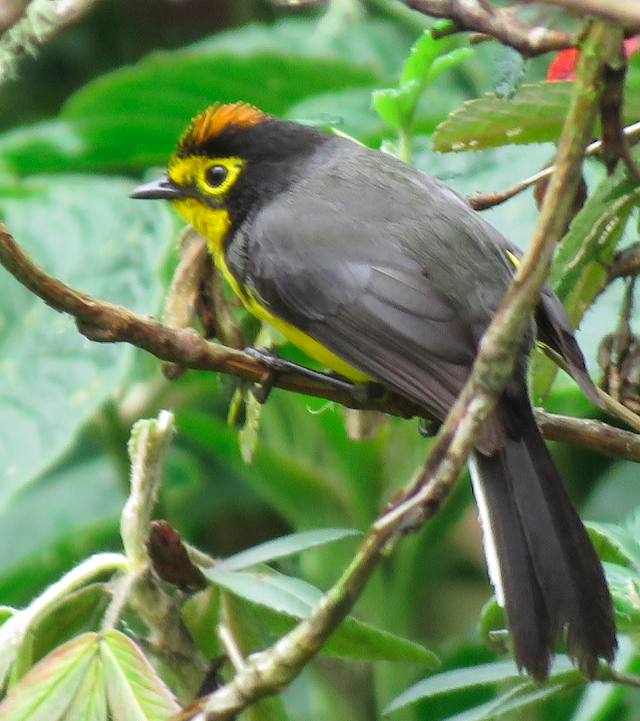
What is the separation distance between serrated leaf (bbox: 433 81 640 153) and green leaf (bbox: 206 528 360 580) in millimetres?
642

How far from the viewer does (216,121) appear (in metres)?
2.38

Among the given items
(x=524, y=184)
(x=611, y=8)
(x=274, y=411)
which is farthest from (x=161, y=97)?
(x=611, y=8)

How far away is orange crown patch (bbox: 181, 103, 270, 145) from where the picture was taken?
2371 millimetres

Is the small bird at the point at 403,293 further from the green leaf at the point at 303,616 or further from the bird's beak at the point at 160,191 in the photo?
the green leaf at the point at 303,616

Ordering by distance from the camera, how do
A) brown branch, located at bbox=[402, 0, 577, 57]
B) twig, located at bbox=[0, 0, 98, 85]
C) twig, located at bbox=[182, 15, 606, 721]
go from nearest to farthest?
twig, located at bbox=[182, 15, 606, 721], brown branch, located at bbox=[402, 0, 577, 57], twig, located at bbox=[0, 0, 98, 85]

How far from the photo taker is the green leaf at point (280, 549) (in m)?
1.43

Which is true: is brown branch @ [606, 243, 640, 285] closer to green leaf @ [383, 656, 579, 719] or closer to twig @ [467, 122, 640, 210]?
twig @ [467, 122, 640, 210]

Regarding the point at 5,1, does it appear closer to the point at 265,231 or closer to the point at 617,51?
the point at 617,51

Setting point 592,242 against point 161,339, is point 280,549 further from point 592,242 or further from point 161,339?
point 592,242

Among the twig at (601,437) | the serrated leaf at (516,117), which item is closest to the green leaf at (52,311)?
the serrated leaf at (516,117)

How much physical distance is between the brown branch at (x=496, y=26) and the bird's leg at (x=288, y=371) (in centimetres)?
59

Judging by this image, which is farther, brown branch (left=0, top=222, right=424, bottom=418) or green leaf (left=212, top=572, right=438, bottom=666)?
green leaf (left=212, top=572, right=438, bottom=666)

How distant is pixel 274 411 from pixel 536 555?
3.63ft

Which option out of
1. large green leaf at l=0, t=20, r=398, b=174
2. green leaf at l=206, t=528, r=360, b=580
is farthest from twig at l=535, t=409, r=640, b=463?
large green leaf at l=0, t=20, r=398, b=174
